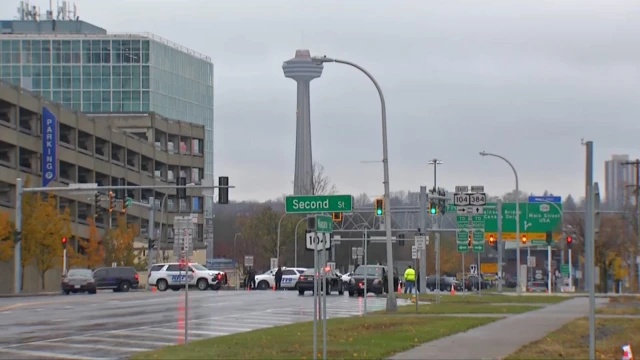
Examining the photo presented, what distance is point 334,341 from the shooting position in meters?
22.1

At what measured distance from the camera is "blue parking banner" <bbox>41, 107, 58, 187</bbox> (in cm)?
7381

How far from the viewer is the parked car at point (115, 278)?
217 feet

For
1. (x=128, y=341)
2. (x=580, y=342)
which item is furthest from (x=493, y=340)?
(x=128, y=341)

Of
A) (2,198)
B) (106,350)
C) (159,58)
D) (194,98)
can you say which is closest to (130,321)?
(106,350)

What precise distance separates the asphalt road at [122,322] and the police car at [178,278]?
1815 centimetres

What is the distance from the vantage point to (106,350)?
71.6 feet

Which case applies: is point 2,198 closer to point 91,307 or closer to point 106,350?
point 91,307

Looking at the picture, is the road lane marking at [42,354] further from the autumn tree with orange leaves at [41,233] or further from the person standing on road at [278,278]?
the autumn tree with orange leaves at [41,233]

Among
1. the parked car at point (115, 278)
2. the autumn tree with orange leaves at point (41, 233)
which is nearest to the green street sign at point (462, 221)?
the parked car at point (115, 278)

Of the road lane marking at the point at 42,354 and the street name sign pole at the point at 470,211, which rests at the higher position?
the street name sign pole at the point at 470,211

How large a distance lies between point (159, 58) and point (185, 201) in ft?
79.3

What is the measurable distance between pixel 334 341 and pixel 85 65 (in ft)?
344

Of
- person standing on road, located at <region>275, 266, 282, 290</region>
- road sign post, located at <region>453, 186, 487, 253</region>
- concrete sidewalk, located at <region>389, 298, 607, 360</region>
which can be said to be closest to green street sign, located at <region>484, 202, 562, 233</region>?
person standing on road, located at <region>275, 266, 282, 290</region>

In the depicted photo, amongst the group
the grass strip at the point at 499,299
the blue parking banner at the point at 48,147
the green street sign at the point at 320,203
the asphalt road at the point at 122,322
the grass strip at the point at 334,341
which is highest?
the blue parking banner at the point at 48,147
